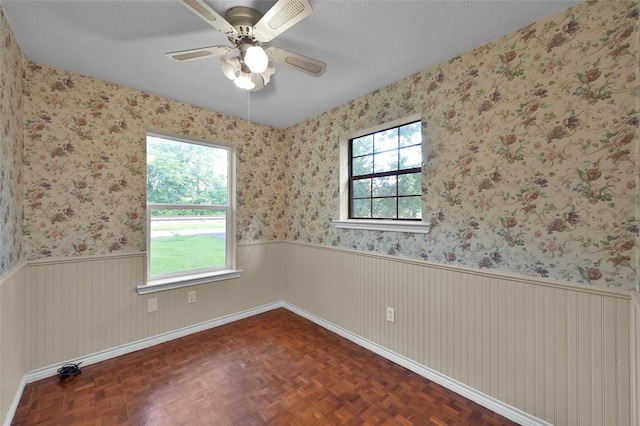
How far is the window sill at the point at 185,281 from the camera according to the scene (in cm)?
253

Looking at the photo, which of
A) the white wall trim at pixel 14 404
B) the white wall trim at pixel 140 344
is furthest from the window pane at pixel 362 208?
the white wall trim at pixel 14 404

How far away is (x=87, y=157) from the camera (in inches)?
88.7

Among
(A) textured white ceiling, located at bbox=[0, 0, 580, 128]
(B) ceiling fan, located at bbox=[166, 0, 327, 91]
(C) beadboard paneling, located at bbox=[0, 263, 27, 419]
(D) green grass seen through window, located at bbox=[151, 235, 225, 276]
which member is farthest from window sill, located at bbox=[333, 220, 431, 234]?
(C) beadboard paneling, located at bbox=[0, 263, 27, 419]

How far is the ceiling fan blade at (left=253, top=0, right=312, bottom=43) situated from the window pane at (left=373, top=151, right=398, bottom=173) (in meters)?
1.48

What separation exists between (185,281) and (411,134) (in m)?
2.66

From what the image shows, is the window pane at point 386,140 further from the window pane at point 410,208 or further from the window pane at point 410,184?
the window pane at point 410,208

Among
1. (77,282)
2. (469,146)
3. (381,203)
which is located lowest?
(77,282)

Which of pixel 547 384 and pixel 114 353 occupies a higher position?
pixel 547 384

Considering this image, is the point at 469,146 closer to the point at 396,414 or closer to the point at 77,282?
the point at 396,414

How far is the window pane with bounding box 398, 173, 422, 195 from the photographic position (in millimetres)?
2248

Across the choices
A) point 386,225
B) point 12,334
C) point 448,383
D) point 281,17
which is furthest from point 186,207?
point 448,383

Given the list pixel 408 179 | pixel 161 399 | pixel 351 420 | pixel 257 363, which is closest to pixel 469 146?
pixel 408 179

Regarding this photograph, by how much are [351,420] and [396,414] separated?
301 millimetres

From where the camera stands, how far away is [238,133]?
318 cm
